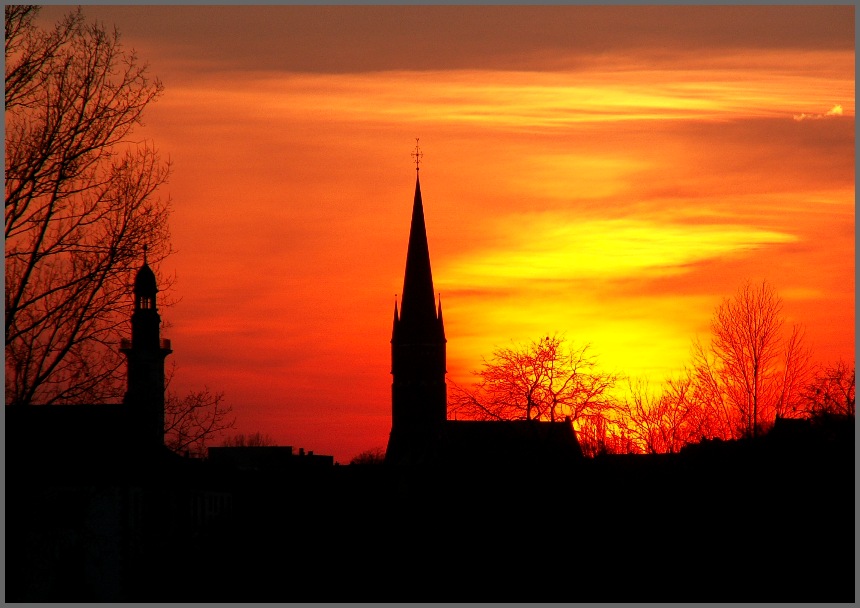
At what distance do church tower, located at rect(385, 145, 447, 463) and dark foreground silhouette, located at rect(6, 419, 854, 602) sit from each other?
101 m

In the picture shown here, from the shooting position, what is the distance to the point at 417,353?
13388 centimetres

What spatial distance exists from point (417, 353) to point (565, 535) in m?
108

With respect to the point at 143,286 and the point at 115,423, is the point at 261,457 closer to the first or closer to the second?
the point at 115,423

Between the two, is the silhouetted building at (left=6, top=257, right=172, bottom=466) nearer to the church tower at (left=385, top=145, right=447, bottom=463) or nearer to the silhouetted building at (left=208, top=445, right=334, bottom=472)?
the silhouetted building at (left=208, top=445, right=334, bottom=472)

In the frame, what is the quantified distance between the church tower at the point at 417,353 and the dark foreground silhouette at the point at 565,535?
100573 millimetres

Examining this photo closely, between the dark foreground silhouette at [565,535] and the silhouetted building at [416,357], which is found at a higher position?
the silhouetted building at [416,357]

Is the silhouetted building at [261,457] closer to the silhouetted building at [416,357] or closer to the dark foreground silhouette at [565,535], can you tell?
the silhouetted building at [416,357]

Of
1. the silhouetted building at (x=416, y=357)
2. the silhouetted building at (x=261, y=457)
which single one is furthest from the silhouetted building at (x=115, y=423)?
the silhouetted building at (x=416, y=357)

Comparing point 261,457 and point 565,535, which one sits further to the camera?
point 261,457

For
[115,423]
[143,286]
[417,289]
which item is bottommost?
[115,423]

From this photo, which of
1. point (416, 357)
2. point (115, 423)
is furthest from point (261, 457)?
point (115, 423)

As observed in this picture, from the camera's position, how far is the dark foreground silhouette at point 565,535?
25.4m

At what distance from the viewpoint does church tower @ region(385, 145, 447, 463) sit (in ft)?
429

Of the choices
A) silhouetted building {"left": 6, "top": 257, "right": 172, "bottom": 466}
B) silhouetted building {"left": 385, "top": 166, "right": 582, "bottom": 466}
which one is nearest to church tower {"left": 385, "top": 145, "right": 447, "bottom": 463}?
silhouetted building {"left": 385, "top": 166, "right": 582, "bottom": 466}
